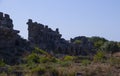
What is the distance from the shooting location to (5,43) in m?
32.8

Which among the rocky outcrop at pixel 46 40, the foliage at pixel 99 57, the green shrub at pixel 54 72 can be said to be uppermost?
the rocky outcrop at pixel 46 40

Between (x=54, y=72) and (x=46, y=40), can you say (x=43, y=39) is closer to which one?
(x=46, y=40)

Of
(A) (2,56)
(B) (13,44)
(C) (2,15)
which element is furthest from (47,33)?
(A) (2,56)

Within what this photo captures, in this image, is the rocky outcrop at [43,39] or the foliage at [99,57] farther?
the rocky outcrop at [43,39]

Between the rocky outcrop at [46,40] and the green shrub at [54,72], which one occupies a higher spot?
the rocky outcrop at [46,40]

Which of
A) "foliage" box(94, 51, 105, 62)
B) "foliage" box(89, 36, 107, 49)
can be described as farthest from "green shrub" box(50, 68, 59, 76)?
"foliage" box(89, 36, 107, 49)

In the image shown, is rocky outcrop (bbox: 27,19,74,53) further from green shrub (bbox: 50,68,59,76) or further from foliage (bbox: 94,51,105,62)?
green shrub (bbox: 50,68,59,76)

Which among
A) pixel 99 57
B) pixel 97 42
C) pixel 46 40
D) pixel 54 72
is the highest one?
pixel 97 42

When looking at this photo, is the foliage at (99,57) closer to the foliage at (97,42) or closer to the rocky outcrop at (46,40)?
the rocky outcrop at (46,40)

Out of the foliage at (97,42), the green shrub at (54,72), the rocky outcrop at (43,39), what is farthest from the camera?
the foliage at (97,42)

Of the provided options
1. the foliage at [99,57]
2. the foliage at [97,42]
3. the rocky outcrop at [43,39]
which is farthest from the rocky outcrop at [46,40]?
the foliage at [97,42]

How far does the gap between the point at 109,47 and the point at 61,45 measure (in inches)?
569

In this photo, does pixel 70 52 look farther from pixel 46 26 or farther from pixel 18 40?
pixel 18 40

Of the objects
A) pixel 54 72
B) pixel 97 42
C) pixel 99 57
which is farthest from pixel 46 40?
pixel 54 72
